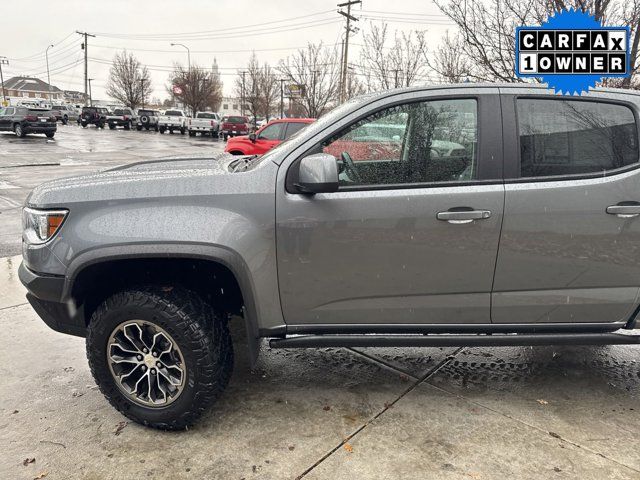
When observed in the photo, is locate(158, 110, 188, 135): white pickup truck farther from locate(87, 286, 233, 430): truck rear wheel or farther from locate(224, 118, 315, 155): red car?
locate(87, 286, 233, 430): truck rear wheel

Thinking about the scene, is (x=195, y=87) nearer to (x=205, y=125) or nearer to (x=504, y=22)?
(x=205, y=125)

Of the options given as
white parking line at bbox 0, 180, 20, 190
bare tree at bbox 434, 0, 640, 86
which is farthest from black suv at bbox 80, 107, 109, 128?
bare tree at bbox 434, 0, 640, 86

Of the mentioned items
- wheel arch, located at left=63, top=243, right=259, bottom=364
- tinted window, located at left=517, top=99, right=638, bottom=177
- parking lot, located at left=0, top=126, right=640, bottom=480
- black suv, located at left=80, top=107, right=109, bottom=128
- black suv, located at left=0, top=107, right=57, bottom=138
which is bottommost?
parking lot, located at left=0, top=126, right=640, bottom=480

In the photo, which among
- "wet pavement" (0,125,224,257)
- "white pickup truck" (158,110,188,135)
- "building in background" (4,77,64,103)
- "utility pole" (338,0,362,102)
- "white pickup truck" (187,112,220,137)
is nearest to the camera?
"wet pavement" (0,125,224,257)

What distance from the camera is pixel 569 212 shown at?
2.67m

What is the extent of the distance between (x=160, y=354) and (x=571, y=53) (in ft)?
14.4

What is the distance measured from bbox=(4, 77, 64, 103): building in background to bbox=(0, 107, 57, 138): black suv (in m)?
118

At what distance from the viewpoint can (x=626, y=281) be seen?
276cm

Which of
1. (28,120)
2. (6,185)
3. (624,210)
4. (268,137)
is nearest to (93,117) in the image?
(28,120)

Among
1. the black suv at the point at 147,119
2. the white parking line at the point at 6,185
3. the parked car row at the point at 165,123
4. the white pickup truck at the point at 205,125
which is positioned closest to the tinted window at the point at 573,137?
the parked car row at the point at 165,123

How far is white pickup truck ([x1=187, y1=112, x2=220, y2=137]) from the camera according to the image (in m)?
36.9

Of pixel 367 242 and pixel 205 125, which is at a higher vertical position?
pixel 205 125

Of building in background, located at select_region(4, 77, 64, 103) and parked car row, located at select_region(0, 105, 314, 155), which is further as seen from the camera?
building in background, located at select_region(4, 77, 64, 103)

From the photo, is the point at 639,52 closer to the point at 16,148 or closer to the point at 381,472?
the point at 381,472
